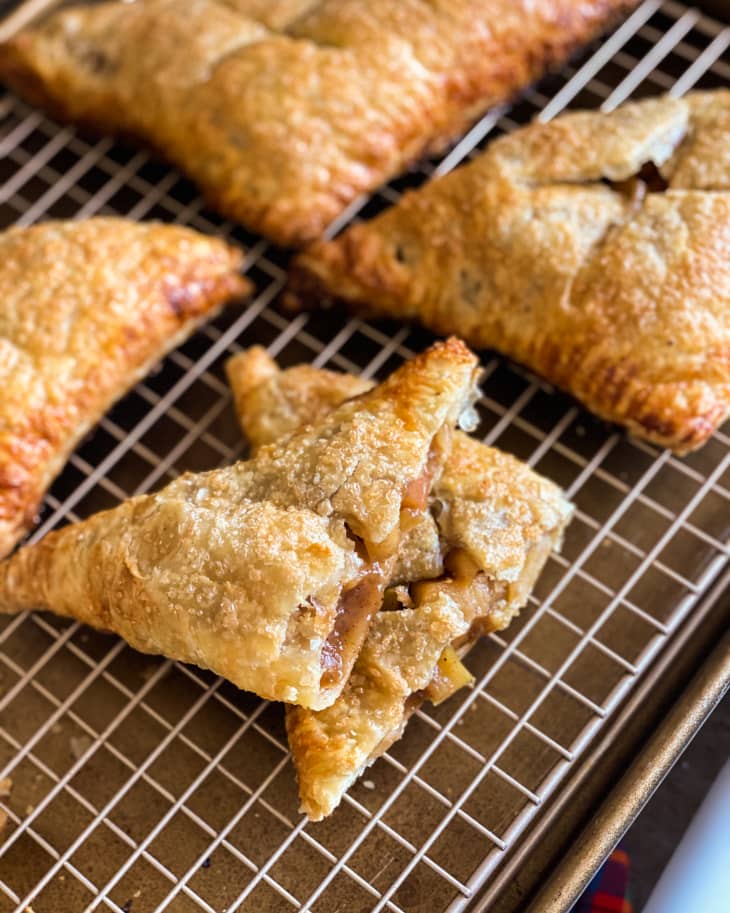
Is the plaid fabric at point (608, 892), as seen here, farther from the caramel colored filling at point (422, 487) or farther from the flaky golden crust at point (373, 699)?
the caramel colored filling at point (422, 487)

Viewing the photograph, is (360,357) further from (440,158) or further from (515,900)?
(515,900)

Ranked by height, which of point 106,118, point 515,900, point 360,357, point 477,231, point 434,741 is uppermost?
point 106,118

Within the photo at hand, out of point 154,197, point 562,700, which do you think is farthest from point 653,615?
point 154,197

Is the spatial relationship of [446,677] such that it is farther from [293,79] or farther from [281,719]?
[293,79]

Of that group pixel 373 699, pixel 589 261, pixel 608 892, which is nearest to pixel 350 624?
pixel 373 699

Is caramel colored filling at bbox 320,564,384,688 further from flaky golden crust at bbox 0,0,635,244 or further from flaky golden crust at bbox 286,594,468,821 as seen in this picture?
flaky golden crust at bbox 0,0,635,244

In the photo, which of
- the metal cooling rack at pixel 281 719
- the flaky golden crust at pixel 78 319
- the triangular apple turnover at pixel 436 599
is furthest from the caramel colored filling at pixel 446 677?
the flaky golden crust at pixel 78 319

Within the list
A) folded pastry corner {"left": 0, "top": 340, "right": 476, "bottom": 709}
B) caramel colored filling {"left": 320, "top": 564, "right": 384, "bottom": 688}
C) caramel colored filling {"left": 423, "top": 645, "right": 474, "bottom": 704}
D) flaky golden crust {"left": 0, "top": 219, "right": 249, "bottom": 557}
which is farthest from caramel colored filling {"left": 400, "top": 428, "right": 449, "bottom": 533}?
flaky golden crust {"left": 0, "top": 219, "right": 249, "bottom": 557}
